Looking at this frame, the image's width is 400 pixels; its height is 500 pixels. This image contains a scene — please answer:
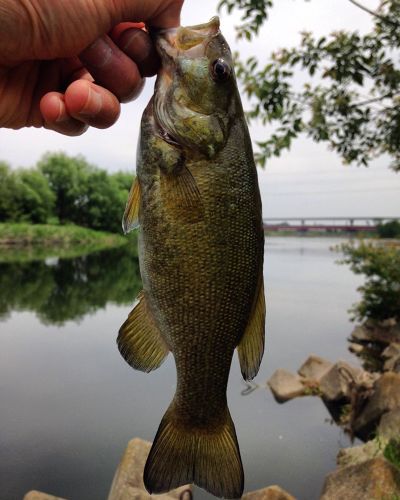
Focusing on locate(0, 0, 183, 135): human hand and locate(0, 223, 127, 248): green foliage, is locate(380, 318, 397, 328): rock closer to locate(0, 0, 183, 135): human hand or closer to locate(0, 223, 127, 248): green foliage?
locate(0, 0, 183, 135): human hand

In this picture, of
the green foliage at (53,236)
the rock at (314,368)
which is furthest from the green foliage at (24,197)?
the rock at (314,368)

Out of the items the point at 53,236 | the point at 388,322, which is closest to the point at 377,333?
the point at 388,322

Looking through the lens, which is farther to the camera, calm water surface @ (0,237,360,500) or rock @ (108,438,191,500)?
Answer: calm water surface @ (0,237,360,500)

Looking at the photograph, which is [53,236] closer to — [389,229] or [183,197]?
[389,229]

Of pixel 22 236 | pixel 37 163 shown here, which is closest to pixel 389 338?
pixel 22 236

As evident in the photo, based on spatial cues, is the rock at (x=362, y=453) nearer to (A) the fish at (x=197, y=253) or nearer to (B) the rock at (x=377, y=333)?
(A) the fish at (x=197, y=253)

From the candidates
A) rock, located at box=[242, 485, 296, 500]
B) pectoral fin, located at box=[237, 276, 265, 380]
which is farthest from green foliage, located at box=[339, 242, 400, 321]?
pectoral fin, located at box=[237, 276, 265, 380]
